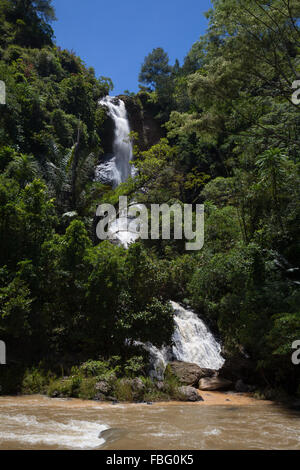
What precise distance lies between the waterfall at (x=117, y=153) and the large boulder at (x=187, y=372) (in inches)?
714

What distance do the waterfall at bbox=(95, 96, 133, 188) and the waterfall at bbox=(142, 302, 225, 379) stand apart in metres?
15.5

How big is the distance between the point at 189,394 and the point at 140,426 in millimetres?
4212

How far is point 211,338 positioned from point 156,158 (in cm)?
1018

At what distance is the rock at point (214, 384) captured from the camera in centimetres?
1118

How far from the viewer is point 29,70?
2850 cm

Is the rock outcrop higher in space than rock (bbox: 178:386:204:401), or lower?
higher

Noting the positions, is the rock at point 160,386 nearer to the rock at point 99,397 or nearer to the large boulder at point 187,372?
the large boulder at point 187,372

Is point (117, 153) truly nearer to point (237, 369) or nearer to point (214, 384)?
point (237, 369)

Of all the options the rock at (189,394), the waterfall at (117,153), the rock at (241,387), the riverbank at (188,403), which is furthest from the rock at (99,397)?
the waterfall at (117,153)

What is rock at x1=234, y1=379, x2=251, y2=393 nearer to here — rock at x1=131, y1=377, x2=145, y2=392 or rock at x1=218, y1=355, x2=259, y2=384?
rock at x1=218, y1=355, x2=259, y2=384

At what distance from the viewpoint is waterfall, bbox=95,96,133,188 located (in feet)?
95.3

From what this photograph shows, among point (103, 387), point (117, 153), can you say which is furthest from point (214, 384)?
point (117, 153)

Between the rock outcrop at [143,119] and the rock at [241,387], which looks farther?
the rock outcrop at [143,119]

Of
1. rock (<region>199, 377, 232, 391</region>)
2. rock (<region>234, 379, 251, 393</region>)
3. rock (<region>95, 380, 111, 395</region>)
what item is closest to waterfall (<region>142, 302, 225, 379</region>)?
rock (<region>199, 377, 232, 391</region>)
